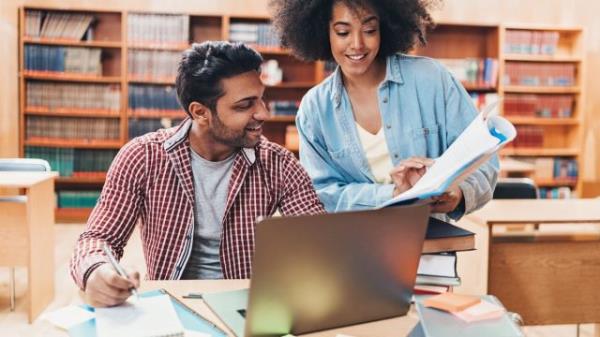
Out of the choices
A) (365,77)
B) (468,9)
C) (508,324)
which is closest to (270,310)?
(508,324)

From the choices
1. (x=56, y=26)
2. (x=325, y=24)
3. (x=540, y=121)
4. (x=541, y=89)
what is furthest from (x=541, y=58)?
(x=325, y=24)

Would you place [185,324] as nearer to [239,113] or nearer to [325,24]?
[239,113]

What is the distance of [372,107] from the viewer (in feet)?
6.20

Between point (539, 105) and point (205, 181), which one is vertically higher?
point (539, 105)

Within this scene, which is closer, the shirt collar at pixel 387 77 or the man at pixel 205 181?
the man at pixel 205 181

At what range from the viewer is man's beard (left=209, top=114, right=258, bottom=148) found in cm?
166

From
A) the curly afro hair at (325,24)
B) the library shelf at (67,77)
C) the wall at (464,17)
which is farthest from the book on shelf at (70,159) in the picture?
the curly afro hair at (325,24)

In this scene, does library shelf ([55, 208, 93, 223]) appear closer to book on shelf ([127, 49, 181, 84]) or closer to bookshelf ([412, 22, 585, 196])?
book on shelf ([127, 49, 181, 84])

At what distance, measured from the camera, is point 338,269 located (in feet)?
3.48

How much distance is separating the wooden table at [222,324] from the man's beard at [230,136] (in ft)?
1.24

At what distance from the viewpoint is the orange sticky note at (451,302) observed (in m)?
1.11

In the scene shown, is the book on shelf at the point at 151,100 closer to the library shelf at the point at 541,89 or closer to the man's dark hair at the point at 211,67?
the library shelf at the point at 541,89

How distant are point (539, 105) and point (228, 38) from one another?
2.97m

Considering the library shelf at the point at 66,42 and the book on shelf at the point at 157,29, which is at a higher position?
the book on shelf at the point at 157,29
